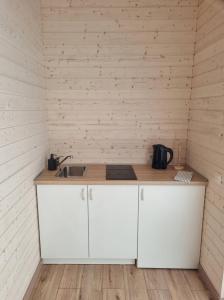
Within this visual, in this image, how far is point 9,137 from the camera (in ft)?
4.72

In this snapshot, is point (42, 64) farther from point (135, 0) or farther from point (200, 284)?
point (200, 284)

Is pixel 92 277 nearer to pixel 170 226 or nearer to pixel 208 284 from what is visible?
pixel 170 226

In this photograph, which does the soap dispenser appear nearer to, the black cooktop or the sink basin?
the sink basin

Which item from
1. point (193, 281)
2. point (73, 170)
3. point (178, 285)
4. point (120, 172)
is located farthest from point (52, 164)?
point (193, 281)

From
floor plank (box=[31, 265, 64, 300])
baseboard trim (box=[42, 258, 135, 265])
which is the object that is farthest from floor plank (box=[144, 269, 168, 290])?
floor plank (box=[31, 265, 64, 300])

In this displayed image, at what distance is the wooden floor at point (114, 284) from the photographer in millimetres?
1761

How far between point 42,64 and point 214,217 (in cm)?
215

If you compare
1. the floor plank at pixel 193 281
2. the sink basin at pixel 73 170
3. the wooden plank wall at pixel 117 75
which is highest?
the wooden plank wall at pixel 117 75

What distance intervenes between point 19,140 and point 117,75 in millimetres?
1244

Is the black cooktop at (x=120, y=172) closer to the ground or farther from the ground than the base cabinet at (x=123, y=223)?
Result: farther from the ground

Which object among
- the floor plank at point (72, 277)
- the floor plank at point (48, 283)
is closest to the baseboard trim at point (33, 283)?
the floor plank at point (48, 283)

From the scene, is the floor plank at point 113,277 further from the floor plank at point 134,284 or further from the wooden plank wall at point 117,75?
the wooden plank wall at point 117,75

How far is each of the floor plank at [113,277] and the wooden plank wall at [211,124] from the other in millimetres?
752

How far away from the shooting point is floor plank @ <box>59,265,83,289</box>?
73.0 inches
